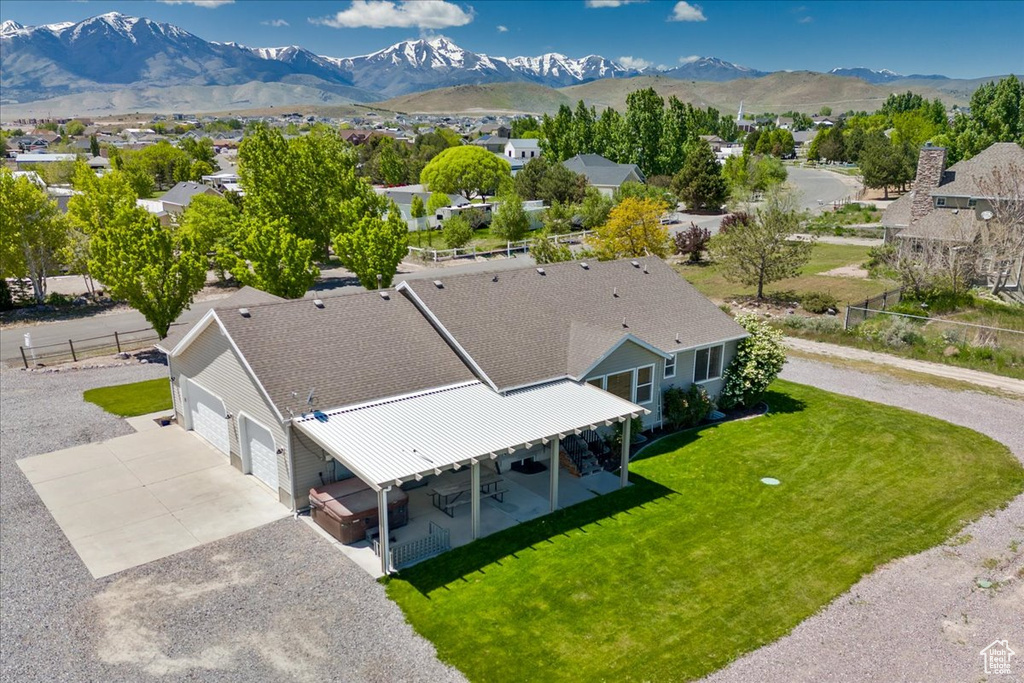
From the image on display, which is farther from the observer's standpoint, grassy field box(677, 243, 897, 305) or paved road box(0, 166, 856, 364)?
grassy field box(677, 243, 897, 305)

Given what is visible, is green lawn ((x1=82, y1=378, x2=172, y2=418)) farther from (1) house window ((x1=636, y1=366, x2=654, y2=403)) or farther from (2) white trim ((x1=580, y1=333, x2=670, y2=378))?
(1) house window ((x1=636, y1=366, x2=654, y2=403))

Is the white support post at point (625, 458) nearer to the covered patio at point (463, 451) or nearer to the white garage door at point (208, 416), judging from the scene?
the covered patio at point (463, 451)

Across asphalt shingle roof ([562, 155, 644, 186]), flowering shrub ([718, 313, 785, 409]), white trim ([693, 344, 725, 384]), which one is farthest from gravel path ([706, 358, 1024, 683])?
asphalt shingle roof ([562, 155, 644, 186])

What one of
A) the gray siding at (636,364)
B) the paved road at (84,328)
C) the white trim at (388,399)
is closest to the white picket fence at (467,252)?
the paved road at (84,328)

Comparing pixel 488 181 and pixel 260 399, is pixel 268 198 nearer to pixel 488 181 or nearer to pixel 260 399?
pixel 260 399

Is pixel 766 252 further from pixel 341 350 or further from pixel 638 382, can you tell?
pixel 341 350

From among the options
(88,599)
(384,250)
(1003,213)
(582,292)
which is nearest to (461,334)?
(582,292)
